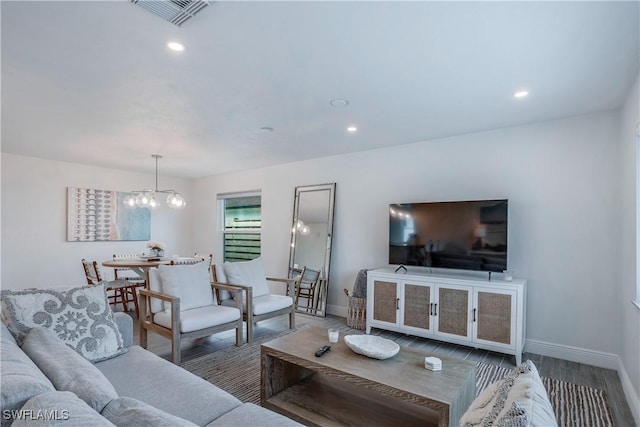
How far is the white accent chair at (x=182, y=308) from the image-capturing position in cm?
304

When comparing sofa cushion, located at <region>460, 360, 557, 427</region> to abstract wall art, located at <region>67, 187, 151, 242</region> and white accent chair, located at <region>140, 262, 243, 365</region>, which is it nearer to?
white accent chair, located at <region>140, 262, 243, 365</region>

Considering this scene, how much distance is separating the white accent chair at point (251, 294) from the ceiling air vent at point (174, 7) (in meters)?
2.69

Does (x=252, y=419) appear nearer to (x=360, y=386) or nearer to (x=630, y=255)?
(x=360, y=386)

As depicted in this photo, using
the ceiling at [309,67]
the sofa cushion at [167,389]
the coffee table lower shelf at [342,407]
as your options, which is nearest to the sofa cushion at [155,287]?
the sofa cushion at [167,389]

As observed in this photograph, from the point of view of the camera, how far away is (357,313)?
4.26 metres

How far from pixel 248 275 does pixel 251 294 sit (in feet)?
1.59

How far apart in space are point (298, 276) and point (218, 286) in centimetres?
168

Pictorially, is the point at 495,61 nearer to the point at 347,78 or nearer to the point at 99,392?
the point at 347,78

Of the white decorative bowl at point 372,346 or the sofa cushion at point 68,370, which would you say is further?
the white decorative bowl at point 372,346

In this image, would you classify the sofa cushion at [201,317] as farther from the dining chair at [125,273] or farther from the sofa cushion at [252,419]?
the dining chair at [125,273]

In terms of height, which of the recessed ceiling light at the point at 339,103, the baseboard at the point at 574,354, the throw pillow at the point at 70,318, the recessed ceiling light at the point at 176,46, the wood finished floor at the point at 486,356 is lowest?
the wood finished floor at the point at 486,356

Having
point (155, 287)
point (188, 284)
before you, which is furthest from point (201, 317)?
point (155, 287)

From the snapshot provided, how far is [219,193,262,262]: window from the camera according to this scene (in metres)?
6.33

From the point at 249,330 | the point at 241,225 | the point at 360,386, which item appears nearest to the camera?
the point at 360,386
